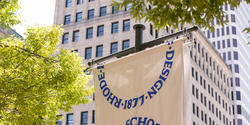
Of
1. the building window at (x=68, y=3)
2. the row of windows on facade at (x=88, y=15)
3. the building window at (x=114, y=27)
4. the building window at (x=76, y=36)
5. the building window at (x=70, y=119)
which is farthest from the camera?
the building window at (x=68, y=3)

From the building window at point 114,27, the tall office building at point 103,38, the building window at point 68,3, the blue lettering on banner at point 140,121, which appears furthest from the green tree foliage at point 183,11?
the building window at point 68,3

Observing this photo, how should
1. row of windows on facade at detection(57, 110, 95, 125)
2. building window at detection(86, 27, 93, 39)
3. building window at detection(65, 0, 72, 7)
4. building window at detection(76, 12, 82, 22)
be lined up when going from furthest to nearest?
building window at detection(65, 0, 72, 7) → building window at detection(76, 12, 82, 22) → building window at detection(86, 27, 93, 39) → row of windows on facade at detection(57, 110, 95, 125)

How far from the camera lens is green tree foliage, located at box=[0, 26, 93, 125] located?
1480 centimetres

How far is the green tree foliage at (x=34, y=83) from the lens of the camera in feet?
48.5

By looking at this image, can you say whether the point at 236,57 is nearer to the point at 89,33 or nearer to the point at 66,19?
the point at 89,33

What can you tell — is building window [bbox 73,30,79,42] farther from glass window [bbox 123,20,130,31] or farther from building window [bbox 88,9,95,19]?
glass window [bbox 123,20,130,31]

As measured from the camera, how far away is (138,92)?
7.27 m

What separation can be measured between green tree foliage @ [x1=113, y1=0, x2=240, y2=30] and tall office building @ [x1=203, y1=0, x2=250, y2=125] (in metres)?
85.7

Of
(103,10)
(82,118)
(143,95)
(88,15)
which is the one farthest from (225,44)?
(143,95)

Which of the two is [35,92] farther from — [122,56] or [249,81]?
[249,81]

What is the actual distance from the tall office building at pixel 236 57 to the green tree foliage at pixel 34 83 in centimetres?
7817

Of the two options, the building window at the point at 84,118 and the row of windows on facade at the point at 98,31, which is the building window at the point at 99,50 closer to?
the row of windows on facade at the point at 98,31

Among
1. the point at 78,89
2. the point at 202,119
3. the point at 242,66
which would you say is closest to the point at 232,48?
the point at 242,66

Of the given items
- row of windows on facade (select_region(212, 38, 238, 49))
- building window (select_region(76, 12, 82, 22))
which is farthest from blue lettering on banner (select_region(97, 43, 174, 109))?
row of windows on facade (select_region(212, 38, 238, 49))
